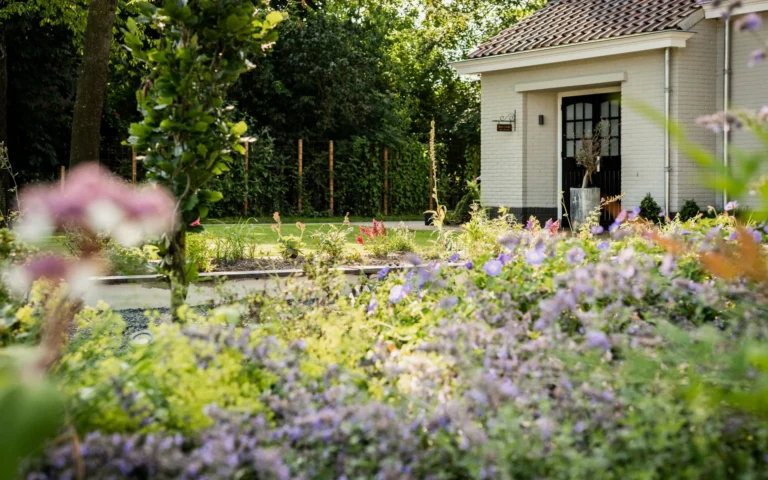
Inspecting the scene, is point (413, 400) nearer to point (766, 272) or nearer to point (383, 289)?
point (766, 272)

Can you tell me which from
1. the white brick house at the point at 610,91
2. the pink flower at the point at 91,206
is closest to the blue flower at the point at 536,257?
the pink flower at the point at 91,206

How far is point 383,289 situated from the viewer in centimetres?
387

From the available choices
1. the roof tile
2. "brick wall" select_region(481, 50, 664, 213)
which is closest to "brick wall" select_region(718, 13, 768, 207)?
the roof tile

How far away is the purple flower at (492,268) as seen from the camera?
3.31m

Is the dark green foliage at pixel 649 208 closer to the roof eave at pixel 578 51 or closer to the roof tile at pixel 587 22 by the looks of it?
the roof eave at pixel 578 51

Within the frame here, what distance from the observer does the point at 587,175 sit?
47.4 feet

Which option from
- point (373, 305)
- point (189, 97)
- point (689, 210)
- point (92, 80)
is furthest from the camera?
point (689, 210)

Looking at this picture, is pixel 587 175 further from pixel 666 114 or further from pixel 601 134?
pixel 666 114

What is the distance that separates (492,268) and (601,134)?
11905mm

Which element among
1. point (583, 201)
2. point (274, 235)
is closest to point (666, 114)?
point (583, 201)

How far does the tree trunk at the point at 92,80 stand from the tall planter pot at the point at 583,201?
23.5 feet

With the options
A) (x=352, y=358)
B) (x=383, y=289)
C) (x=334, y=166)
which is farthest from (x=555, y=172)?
(x=352, y=358)

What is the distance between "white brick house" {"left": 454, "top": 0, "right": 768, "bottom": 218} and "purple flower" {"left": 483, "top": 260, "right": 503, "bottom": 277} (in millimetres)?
9293

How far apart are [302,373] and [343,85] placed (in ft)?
64.5
